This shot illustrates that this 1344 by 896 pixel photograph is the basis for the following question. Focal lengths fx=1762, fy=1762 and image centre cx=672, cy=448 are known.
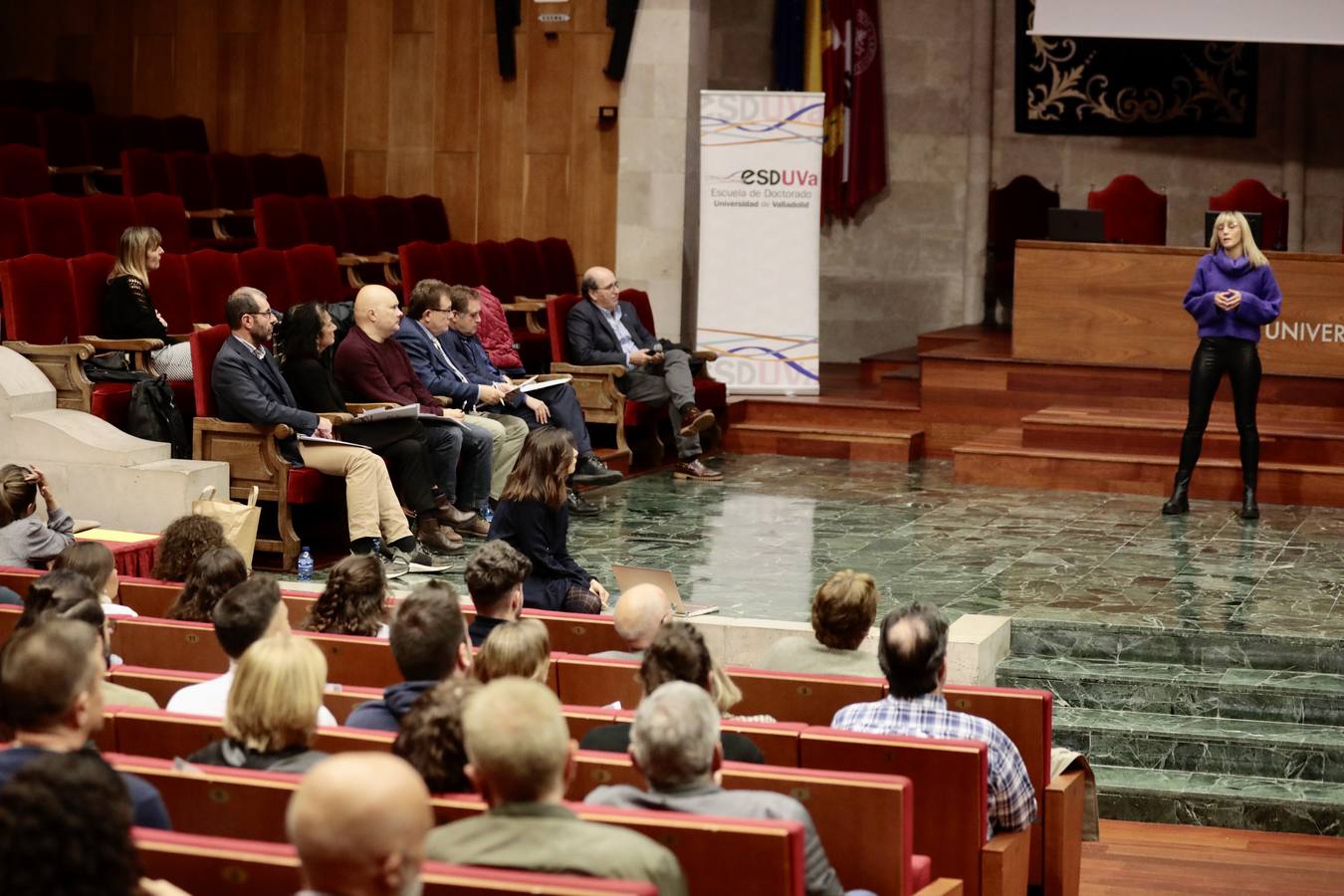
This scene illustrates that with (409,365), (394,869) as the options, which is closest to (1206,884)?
(394,869)

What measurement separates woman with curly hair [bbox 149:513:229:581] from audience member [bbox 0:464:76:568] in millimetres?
635

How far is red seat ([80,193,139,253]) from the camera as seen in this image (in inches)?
303

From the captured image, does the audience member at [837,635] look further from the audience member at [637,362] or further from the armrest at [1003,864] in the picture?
the audience member at [637,362]

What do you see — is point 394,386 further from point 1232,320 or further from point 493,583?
point 1232,320

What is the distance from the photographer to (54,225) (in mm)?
7543

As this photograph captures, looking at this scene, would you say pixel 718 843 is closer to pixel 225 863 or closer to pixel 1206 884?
pixel 225 863

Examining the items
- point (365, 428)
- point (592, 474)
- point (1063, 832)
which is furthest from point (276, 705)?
point (592, 474)

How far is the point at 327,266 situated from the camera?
787cm

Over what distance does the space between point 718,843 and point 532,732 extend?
346 millimetres

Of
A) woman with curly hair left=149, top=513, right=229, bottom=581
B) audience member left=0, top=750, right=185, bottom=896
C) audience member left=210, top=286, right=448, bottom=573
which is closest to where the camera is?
audience member left=0, top=750, right=185, bottom=896

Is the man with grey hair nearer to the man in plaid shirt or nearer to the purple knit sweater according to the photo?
the man in plaid shirt

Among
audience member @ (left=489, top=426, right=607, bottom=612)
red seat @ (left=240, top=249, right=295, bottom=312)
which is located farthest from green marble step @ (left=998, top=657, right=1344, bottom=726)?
red seat @ (left=240, top=249, right=295, bottom=312)

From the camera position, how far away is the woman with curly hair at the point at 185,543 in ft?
14.5

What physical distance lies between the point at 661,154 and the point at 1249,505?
156 inches
